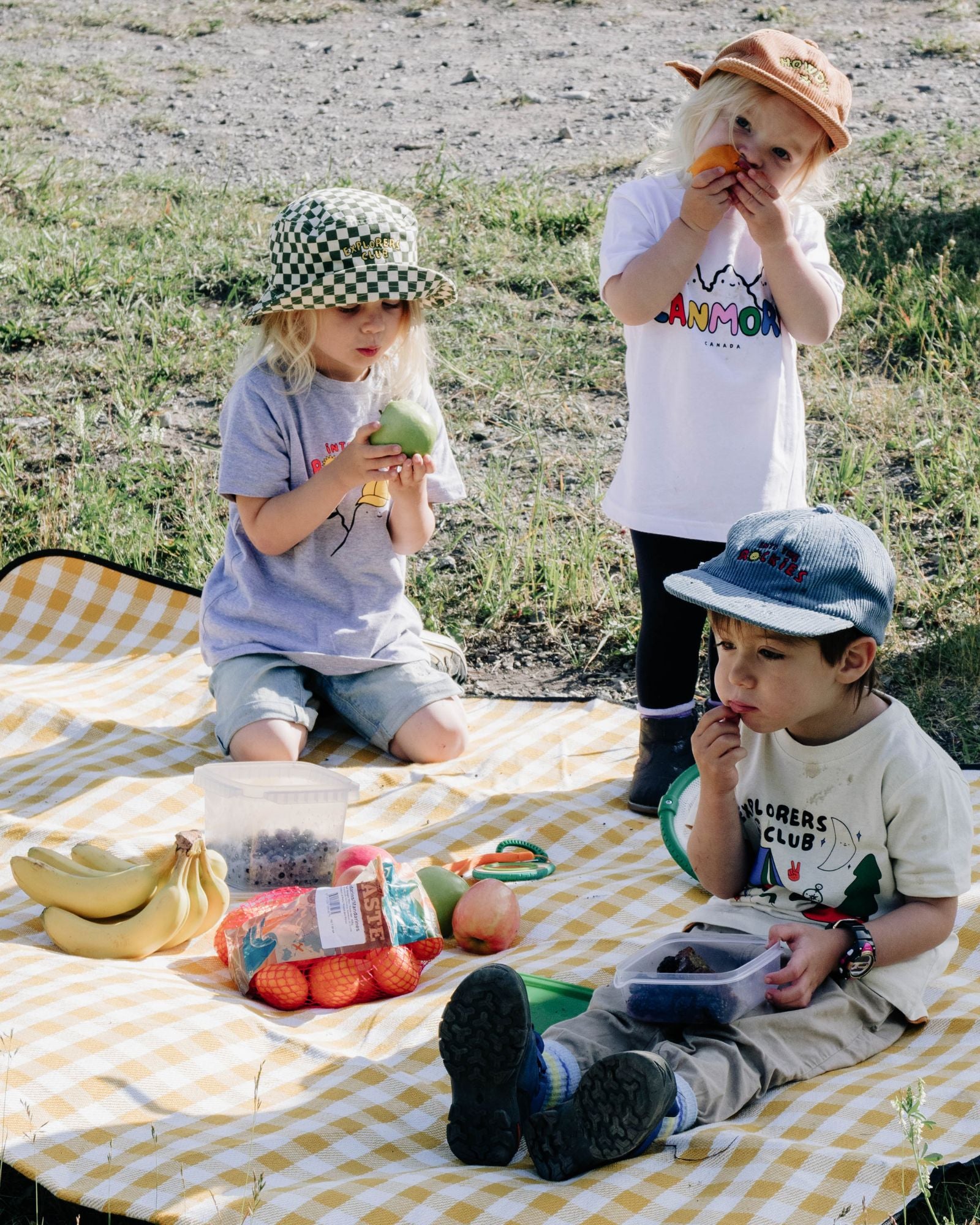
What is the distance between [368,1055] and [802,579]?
1.09 m

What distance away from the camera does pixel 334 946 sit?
8.39ft

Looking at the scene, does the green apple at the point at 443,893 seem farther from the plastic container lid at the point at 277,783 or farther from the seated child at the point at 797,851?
the seated child at the point at 797,851

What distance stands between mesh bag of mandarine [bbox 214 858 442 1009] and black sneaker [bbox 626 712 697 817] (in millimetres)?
906

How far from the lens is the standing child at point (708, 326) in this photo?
3.08m

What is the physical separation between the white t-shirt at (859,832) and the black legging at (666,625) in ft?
3.14

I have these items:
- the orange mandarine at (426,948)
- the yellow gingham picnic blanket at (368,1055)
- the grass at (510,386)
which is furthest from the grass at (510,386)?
the orange mandarine at (426,948)

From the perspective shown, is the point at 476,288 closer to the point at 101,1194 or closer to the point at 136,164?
the point at 136,164

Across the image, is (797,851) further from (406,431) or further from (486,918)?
(406,431)

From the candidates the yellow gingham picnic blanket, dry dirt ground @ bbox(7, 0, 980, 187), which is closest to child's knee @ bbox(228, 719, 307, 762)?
the yellow gingham picnic blanket

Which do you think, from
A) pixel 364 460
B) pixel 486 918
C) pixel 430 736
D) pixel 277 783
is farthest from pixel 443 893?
pixel 364 460

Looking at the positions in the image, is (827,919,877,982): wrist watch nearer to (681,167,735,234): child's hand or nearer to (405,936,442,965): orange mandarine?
(405,936,442,965): orange mandarine

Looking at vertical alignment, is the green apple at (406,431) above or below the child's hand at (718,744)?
above

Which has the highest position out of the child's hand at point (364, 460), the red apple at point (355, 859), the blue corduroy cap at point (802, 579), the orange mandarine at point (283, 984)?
the child's hand at point (364, 460)

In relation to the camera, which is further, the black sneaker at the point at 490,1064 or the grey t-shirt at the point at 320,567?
the grey t-shirt at the point at 320,567
